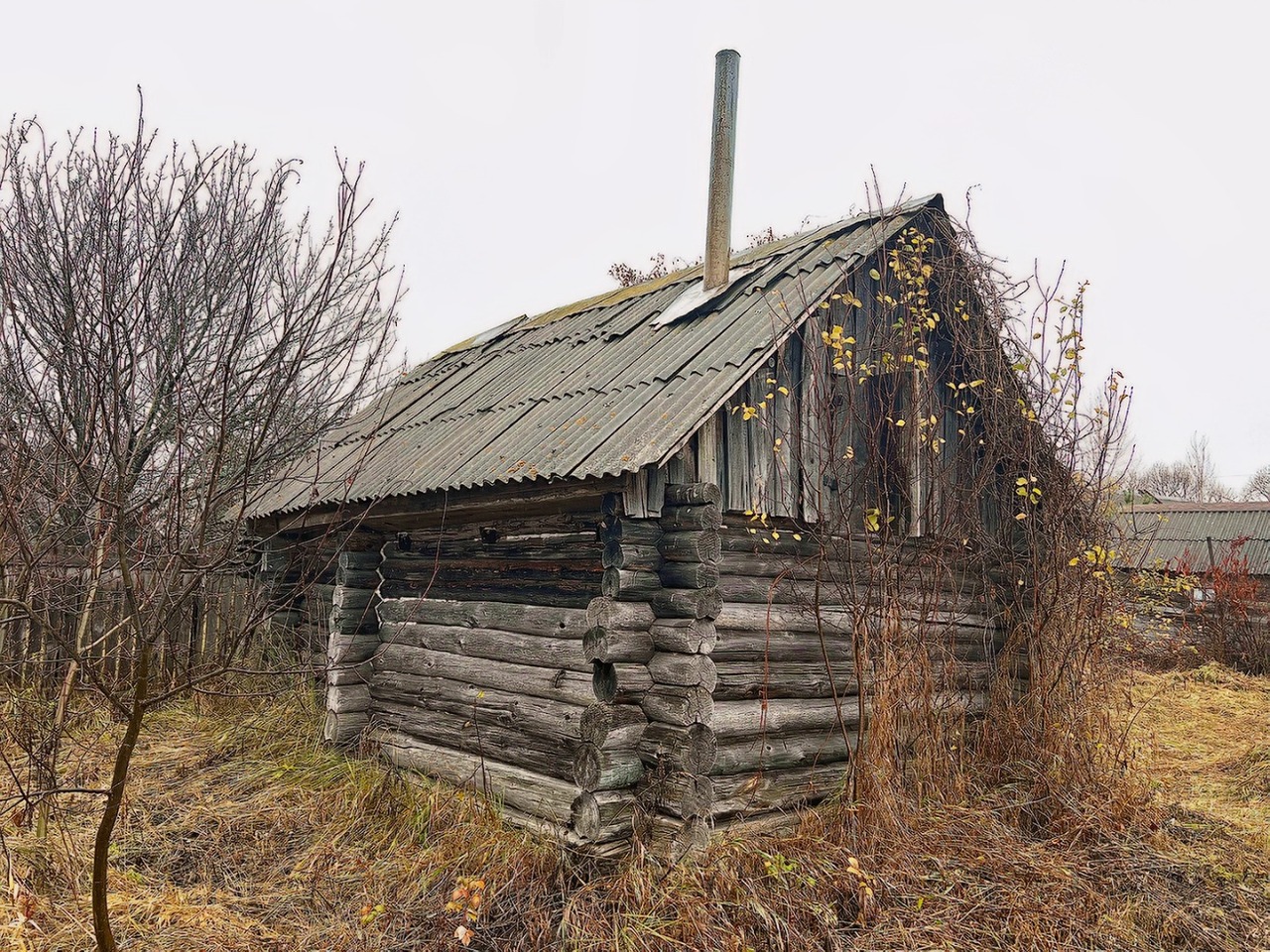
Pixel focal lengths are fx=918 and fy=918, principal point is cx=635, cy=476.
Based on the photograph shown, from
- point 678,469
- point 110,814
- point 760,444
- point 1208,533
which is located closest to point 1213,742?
point 760,444

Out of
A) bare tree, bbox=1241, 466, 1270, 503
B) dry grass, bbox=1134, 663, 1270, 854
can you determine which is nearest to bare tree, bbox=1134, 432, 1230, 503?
bare tree, bbox=1241, 466, 1270, 503

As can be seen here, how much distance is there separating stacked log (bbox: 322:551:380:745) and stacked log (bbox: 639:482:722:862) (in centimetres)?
357

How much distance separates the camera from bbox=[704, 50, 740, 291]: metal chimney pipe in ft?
27.6

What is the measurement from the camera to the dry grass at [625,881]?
5109 mm

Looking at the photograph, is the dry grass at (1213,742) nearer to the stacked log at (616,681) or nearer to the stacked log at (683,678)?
the stacked log at (683,678)

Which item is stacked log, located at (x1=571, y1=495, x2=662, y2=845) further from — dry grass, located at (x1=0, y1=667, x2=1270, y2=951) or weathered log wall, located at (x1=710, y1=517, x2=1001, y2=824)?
weathered log wall, located at (x1=710, y1=517, x2=1001, y2=824)

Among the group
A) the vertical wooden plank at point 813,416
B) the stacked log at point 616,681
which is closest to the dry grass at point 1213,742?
the vertical wooden plank at point 813,416

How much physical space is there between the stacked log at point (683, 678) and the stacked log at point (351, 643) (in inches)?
140

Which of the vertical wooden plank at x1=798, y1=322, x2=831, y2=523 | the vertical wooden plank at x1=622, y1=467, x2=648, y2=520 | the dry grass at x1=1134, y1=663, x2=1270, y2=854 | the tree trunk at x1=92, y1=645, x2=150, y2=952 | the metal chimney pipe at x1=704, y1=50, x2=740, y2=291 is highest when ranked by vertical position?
the metal chimney pipe at x1=704, y1=50, x2=740, y2=291

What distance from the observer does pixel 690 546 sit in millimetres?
6004

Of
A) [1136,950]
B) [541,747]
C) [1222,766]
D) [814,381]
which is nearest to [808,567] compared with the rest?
[814,381]

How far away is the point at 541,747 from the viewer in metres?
6.56

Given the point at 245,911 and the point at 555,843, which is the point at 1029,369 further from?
the point at 245,911

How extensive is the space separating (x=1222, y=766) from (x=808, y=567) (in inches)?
233
